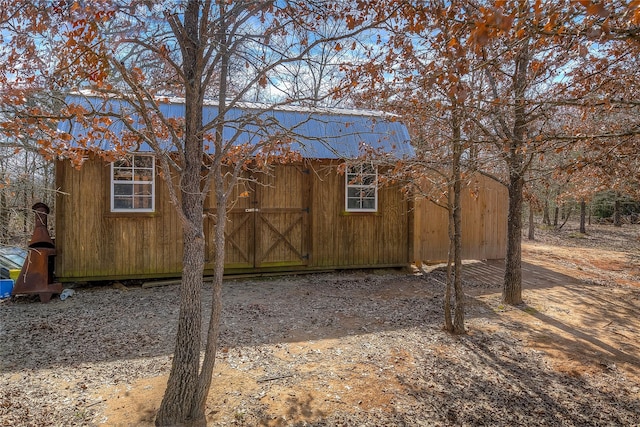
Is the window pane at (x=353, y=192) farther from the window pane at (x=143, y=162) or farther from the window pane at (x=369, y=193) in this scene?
the window pane at (x=143, y=162)

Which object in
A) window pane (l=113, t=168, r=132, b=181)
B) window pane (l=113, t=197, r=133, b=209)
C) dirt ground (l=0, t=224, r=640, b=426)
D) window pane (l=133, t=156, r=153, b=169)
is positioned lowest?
dirt ground (l=0, t=224, r=640, b=426)

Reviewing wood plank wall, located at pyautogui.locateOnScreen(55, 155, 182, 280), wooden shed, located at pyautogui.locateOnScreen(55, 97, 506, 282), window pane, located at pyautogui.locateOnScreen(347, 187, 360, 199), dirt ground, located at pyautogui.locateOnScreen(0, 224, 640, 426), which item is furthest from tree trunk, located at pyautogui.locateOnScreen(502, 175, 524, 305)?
wood plank wall, located at pyautogui.locateOnScreen(55, 155, 182, 280)

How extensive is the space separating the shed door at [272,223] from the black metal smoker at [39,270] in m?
3.03

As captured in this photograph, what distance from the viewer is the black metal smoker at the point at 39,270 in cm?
655

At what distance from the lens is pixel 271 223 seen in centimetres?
836

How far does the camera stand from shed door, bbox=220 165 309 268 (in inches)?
321

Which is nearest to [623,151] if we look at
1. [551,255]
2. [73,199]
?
[73,199]

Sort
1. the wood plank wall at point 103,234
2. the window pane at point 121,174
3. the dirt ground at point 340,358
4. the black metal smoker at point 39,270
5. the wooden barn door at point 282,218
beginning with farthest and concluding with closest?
the wooden barn door at point 282,218 < the window pane at point 121,174 < the wood plank wall at point 103,234 < the black metal smoker at point 39,270 < the dirt ground at point 340,358

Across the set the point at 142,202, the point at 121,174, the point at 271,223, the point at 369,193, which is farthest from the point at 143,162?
the point at 369,193

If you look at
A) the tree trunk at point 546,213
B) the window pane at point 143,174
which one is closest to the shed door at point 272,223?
the window pane at point 143,174

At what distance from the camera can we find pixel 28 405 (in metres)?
3.38

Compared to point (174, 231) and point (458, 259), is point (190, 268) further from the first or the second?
point (174, 231)

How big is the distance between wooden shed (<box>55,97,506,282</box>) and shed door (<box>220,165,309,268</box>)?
2 centimetres

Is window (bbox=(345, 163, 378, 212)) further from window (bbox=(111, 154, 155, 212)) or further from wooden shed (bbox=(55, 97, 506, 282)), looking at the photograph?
window (bbox=(111, 154, 155, 212))
